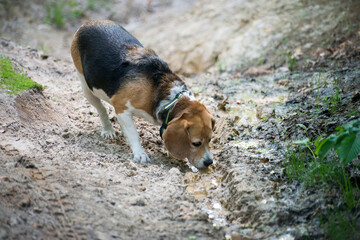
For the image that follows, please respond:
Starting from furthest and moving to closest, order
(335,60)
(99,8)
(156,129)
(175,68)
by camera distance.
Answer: (99,8) → (175,68) → (335,60) → (156,129)

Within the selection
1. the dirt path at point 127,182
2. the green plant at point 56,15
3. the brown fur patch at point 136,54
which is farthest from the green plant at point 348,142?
the green plant at point 56,15

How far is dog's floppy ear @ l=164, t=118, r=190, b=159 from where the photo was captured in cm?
425

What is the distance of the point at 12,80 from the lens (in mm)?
5191

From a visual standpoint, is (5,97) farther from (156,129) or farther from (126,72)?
(156,129)

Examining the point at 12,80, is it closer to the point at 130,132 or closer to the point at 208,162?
the point at 130,132

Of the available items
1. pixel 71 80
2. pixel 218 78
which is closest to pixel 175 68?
pixel 218 78

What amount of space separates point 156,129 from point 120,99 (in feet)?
3.59

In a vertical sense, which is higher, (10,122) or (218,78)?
(10,122)

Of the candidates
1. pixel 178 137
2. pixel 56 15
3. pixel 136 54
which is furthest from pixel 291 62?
pixel 56 15

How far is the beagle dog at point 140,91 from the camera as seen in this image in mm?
4320

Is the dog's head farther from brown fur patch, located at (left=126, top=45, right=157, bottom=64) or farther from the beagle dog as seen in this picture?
brown fur patch, located at (left=126, top=45, right=157, bottom=64)

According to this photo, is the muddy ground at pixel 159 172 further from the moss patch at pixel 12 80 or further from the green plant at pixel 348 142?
the green plant at pixel 348 142

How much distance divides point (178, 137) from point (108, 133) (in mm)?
1440

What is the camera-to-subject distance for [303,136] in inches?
178
